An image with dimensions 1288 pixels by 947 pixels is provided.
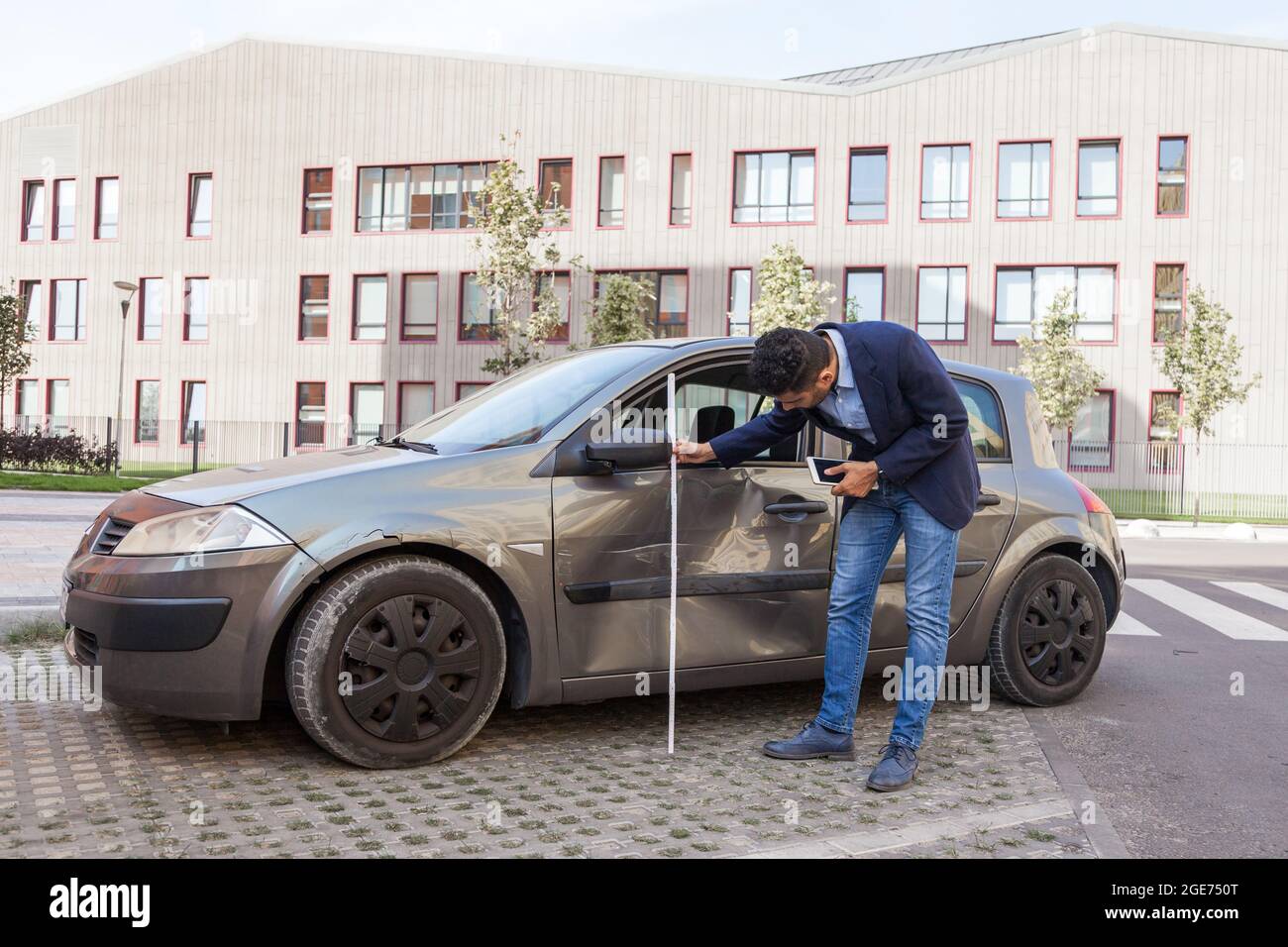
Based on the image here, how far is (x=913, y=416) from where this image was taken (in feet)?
14.0

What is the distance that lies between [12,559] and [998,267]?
1089 inches

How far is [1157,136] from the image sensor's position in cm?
3077

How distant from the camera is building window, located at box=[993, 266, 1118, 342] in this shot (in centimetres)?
3098

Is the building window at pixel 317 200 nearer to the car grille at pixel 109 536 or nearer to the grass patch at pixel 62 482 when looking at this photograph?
the grass patch at pixel 62 482

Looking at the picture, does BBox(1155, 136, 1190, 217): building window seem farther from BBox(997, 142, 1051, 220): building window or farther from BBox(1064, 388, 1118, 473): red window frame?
BBox(1064, 388, 1118, 473): red window frame

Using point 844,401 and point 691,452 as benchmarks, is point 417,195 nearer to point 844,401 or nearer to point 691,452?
point 691,452

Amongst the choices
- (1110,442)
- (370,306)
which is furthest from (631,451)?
(370,306)

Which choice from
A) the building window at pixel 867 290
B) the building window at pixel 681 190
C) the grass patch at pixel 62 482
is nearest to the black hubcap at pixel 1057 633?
the grass patch at pixel 62 482

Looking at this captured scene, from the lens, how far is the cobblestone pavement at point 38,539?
735 centimetres

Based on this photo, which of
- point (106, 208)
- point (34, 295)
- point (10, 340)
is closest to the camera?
point (10, 340)

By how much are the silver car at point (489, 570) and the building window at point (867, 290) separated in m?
27.7

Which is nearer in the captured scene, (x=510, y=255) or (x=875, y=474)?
(x=875, y=474)

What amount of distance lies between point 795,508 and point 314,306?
34.1m
